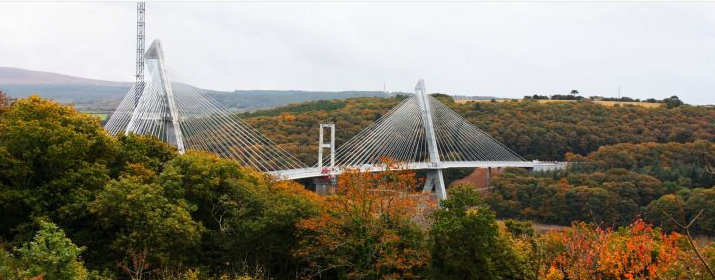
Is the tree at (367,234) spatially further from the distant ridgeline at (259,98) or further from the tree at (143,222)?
the distant ridgeline at (259,98)

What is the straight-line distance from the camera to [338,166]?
41125mm

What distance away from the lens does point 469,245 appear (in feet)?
54.7

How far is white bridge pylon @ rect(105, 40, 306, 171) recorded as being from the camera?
83.6 ft

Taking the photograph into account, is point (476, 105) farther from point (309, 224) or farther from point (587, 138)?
point (309, 224)

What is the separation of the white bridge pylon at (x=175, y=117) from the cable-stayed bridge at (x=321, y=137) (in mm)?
34

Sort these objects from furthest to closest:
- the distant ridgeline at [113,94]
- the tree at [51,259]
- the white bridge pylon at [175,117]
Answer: the distant ridgeline at [113,94], the white bridge pylon at [175,117], the tree at [51,259]

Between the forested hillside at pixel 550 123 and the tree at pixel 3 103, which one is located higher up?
the tree at pixel 3 103

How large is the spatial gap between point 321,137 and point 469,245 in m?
25.5

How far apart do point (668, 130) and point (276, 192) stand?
47559mm

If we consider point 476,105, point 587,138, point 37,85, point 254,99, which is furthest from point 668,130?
point 37,85

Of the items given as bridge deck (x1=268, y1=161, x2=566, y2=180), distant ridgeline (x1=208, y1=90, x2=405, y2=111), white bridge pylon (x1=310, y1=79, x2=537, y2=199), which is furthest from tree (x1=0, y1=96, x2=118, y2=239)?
distant ridgeline (x1=208, y1=90, x2=405, y2=111)

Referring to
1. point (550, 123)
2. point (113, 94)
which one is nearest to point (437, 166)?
point (550, 123)

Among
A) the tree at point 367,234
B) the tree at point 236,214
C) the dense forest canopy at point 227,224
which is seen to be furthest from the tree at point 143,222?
the tree at point 367,234

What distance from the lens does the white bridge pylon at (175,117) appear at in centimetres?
2548
